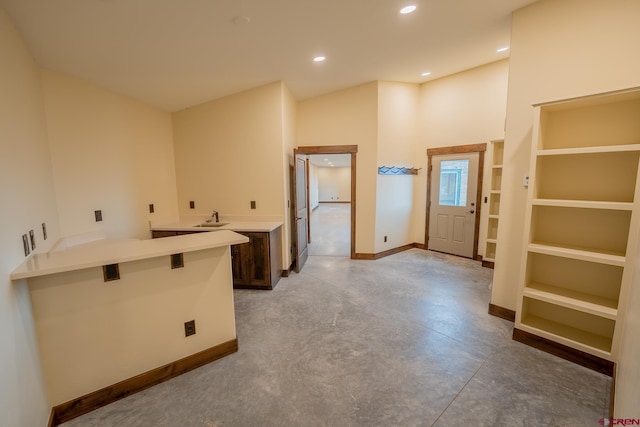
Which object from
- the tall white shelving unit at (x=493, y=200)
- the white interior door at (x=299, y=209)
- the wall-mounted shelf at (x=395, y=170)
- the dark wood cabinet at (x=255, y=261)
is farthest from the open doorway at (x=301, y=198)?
the tall white shelving unit at (x=493, y=200)

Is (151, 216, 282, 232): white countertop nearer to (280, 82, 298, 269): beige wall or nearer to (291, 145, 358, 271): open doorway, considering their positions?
(280, 82, 298, 269): beige wall

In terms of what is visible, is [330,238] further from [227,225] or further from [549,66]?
[549,66]

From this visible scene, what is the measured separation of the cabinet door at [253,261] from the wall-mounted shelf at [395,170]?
7.97 feet

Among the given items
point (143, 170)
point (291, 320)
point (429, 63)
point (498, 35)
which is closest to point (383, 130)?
point (429, 63)

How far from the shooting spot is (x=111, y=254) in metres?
1.72

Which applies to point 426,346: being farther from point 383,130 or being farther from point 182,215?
point 182,215

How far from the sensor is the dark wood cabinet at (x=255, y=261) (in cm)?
350

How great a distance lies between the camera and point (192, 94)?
364 centimetres

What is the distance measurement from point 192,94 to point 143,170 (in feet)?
4.04

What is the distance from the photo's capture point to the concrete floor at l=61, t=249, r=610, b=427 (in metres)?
1.66

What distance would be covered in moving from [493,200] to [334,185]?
1226 cm

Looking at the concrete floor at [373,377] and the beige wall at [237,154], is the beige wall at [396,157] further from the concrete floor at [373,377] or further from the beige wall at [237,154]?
the concrete floor at [373,377]

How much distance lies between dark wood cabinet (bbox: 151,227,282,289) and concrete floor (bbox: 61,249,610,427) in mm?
443

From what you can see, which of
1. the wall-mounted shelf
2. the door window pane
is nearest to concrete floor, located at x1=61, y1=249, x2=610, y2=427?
the door window pane
